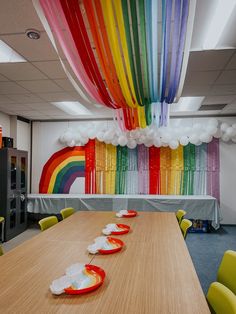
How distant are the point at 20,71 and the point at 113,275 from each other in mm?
2619

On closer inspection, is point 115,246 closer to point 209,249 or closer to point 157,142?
point 209,249

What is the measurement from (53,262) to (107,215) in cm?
176

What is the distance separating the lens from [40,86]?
376cm

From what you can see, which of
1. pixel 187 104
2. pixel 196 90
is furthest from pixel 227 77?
pixel 187 104

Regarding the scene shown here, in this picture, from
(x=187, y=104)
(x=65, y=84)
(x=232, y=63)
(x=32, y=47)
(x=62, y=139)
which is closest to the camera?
(x=32, y=47)

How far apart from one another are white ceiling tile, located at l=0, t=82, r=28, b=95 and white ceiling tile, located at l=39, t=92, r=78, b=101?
→ 33 centimetres

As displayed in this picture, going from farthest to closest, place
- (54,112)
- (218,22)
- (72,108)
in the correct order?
(54,112), (72,108), (218,22)

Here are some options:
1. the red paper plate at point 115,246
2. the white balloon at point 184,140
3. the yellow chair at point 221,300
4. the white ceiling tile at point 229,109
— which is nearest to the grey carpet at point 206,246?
the red paper plate at point 115,246

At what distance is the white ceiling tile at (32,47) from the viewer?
2.32m

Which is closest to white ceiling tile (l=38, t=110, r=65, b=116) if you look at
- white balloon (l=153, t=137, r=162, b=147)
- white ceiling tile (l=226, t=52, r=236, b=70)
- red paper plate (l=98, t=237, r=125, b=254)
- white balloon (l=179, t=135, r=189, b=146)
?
white balloon (l=153, t=137, r=162, b=147)

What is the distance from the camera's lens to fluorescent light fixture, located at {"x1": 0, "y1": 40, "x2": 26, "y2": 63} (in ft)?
8.70

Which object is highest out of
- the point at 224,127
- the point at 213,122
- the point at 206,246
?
the point at 213,122

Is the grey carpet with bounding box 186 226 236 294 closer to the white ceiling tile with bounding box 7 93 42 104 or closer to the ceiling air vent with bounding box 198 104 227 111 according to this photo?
the ceiling air vent with bounding box 198 104 227 111

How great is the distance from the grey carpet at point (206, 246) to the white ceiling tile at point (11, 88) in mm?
2487
